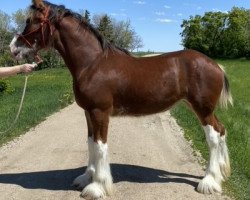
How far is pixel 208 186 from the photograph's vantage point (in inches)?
244

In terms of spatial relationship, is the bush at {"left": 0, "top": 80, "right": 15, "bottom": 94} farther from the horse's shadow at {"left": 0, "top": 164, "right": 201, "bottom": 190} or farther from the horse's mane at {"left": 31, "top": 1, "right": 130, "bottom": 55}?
the horse's mane at {"left": 31, "top": 1, "right": 130, "bottom": 55}

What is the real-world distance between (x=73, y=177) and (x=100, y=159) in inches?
46.5

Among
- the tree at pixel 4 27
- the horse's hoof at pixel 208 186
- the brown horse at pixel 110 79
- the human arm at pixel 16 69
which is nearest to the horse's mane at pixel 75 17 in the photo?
the brown horse at pixel 110 79

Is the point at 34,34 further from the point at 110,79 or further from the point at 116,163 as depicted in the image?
the point at 116,163

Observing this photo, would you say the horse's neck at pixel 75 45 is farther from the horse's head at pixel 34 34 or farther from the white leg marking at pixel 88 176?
the white leg marking at pixel 88 176

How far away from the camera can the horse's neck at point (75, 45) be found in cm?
610

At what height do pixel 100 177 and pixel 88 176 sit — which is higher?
pixel 100 177

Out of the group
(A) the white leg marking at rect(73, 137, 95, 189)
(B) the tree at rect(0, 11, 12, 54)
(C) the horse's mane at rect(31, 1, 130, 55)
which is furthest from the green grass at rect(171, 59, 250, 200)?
(B) the tree at rect(0, 11, 12, 54)

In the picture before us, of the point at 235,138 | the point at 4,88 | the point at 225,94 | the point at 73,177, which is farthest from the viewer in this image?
the point at 4,88

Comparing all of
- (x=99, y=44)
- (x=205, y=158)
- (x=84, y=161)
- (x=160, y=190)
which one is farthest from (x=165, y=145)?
(x=99, y=44)

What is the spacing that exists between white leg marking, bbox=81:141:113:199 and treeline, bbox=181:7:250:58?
2777 inches

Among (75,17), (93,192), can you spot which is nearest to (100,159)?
(93,192)

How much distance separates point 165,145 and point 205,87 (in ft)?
9.73

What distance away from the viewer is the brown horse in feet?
19.6
